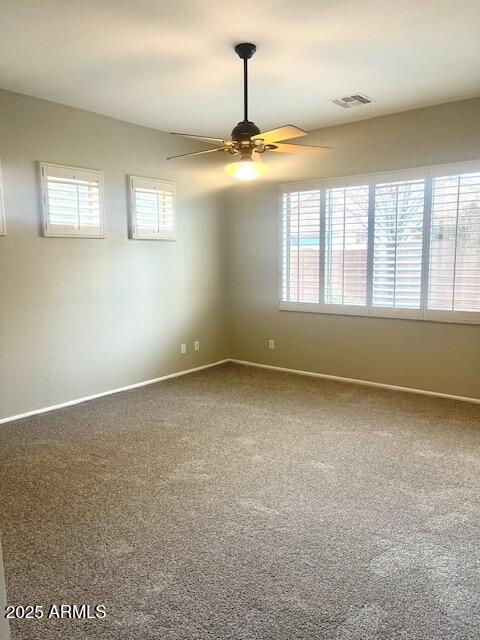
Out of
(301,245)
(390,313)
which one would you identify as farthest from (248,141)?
(390,313)

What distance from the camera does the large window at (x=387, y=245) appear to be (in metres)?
4.32

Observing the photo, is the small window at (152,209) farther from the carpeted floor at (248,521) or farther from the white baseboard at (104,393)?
the carpeted floor at (248,521)

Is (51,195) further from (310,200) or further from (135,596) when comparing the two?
(135,596)

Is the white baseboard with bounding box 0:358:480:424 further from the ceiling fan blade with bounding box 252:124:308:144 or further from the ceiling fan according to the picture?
the ceiling fan blade with bounding box 252:124:308:144

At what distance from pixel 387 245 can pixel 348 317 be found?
0.90 meters

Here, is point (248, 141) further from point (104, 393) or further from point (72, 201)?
point (104, 393)

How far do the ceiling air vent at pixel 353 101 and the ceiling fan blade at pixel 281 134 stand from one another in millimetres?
1375

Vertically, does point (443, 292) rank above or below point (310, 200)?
below

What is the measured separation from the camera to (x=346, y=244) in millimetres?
5047

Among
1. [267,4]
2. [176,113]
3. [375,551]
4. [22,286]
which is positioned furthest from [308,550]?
[176,113]

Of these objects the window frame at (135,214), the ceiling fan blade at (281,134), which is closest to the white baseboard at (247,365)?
the window frame at (135,214)

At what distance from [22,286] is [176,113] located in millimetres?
2201

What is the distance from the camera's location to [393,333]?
4.85 metres

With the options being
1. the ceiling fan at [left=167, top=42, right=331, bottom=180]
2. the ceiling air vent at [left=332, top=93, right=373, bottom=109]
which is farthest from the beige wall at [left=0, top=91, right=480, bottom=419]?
the ceiling fan at [left=167, top=42, right=331, bottom=180]
